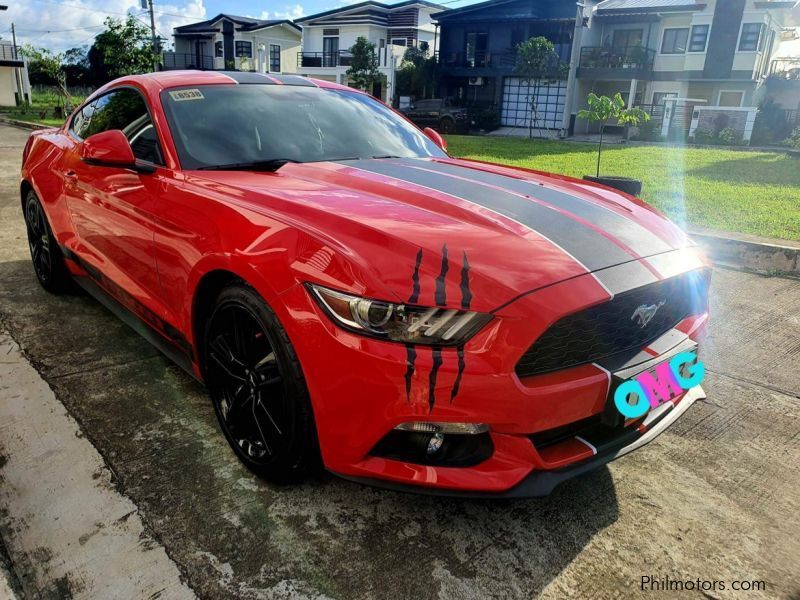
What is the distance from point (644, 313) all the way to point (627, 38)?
106 ft

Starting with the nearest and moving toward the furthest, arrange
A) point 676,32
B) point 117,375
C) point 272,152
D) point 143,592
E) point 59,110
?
point 143,592 → point 272,152 → point 117,375 → point 59,110 → point 676,32

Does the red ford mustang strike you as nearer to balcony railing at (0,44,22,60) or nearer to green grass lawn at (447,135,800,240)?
green grass lawn at (447,135,800,240)

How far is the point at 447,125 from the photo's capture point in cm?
2730

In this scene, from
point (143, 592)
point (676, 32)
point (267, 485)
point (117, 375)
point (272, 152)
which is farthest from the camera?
point (676, 32)

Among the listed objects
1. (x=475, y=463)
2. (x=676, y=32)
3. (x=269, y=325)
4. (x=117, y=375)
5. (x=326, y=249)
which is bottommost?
(x=117, y=375)

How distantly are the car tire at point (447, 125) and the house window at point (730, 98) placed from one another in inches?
487

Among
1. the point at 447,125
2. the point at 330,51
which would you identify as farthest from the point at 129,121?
the point at 330,51

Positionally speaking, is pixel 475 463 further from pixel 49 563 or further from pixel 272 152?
pixel 272 152

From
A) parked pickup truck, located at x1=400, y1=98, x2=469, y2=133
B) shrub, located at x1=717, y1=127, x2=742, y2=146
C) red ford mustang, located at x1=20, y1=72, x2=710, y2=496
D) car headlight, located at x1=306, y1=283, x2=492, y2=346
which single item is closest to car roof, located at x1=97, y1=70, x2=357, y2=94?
red ford mustang, located at x1=20, y1=72, x2=710, y2=496

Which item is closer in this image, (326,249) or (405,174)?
(326,249)

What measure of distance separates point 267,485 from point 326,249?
3.21 ft

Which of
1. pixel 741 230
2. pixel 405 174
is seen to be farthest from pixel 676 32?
pixel 405 174

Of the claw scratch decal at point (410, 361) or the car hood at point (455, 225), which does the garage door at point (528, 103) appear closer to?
the car hood at point (455, 225)

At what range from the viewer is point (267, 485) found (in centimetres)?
233
